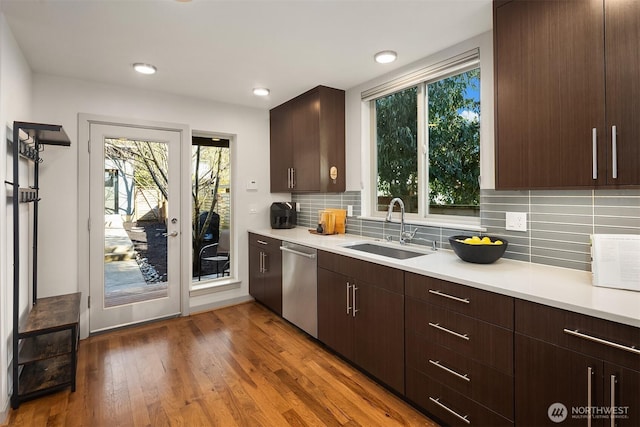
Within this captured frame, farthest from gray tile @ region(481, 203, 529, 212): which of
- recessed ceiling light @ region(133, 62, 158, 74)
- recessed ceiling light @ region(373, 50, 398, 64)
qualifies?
recessed ceiling light @ region(133, 62, 158, 74)

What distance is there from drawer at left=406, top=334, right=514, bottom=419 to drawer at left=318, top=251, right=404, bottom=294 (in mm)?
322

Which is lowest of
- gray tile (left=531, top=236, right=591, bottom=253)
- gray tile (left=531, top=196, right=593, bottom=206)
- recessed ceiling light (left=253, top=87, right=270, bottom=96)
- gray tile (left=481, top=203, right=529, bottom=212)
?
gray tile (left=531, top=236, right=591, bottom=253)

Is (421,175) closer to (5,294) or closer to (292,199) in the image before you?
(292,199)

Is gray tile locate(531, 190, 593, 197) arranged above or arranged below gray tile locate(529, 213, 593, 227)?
above

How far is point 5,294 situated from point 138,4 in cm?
186

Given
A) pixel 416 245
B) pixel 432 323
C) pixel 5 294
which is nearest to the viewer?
pixel 432 323

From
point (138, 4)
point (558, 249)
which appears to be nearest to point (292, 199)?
point (138, 4)

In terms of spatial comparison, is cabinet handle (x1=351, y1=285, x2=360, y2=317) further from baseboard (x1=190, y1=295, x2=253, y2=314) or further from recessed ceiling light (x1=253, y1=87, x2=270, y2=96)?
recessed ceiling light (x1=253, y1=87, x2=270, y2=96)

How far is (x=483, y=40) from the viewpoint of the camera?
217 centimetres

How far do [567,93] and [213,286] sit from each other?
11.6 feet

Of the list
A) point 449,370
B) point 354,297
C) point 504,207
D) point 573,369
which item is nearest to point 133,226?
point 354,297

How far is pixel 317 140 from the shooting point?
3227 mm

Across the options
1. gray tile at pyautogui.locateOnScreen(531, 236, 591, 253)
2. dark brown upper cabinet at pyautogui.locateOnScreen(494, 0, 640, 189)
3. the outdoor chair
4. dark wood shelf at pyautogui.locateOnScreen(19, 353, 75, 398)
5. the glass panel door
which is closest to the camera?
dark brown upper cabinet at pyautogui.locateOnScreen(494, 0, 640, 189)

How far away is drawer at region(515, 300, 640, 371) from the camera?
1134 mm
